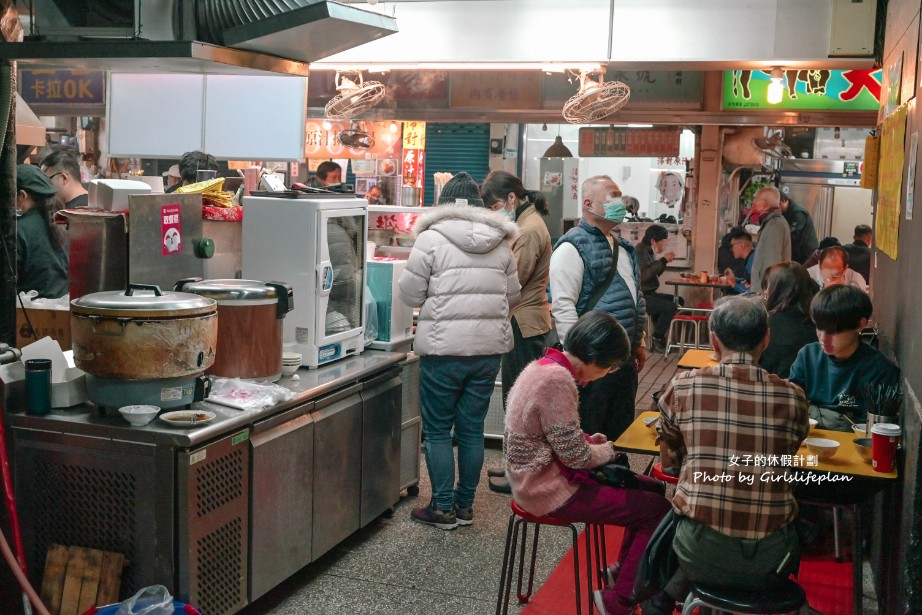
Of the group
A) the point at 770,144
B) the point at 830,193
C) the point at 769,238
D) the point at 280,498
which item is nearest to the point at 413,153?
the point at 770,144

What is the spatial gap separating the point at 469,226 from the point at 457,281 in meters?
0.28

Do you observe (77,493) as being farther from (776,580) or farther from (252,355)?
(776,580)

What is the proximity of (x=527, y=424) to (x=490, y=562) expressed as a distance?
140 centimetres

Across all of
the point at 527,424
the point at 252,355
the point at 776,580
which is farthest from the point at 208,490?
the point at 776,580

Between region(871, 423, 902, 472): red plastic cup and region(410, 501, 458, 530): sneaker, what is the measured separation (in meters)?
2.30

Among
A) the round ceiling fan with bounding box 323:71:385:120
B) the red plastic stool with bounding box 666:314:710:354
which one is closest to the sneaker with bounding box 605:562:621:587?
the round ceiling fan with bounding box 323:71:385:120

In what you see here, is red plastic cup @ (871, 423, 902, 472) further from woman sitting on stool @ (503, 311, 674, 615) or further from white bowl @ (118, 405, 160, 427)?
white bowl @ (118, 405, 160, 427)

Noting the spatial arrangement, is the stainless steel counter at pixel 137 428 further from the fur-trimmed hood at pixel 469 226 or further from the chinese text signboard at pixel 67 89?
the chinese text signboard at pixel 67 89

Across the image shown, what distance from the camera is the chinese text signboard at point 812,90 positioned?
902cm

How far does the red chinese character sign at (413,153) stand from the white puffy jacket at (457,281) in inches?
276

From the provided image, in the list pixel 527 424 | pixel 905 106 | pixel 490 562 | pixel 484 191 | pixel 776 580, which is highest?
pixel 905 106

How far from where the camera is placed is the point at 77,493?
3.65m

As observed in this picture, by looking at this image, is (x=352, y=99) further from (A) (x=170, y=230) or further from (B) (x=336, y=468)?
(B) (x=336, y=468)

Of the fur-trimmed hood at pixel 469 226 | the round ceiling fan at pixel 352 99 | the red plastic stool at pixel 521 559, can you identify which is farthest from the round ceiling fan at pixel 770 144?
the red plastic stool at pixel 521 559
